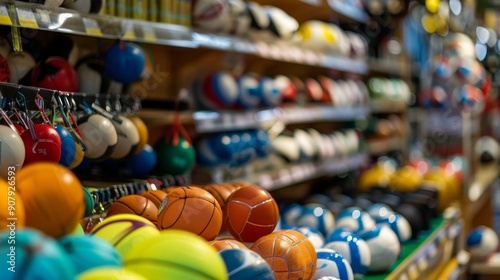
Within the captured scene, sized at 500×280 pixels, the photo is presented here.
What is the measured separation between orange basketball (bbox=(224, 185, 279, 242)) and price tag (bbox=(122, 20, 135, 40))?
0.79 m

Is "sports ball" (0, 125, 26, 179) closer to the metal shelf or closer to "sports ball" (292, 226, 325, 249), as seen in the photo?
the metal shelf

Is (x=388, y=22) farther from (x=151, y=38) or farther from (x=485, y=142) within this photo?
(x=151, y=38)

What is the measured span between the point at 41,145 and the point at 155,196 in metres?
0.43

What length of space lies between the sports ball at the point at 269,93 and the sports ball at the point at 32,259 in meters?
2.80

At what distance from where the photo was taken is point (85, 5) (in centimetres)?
240

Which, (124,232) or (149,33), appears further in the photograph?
(149,33)

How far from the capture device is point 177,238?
1.42 meters

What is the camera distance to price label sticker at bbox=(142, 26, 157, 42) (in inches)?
108

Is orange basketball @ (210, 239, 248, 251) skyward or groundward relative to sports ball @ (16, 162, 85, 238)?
groundward

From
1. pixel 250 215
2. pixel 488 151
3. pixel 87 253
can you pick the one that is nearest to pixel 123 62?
pixel 250 215

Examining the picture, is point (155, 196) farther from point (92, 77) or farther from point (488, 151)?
point (488, 151)

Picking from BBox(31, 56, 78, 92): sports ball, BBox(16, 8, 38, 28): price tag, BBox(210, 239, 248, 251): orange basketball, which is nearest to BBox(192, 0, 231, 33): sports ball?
BBox(31, 56, 78, 92): sports ball

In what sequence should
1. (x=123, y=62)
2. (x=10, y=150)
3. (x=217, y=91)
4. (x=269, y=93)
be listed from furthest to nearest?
(x=269, y=93), (x=217, y=91), (x=123, y=62), (x=10, y=150)

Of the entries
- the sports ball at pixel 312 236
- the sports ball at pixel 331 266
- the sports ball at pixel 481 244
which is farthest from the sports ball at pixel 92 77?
the sports ball at pixel 481 244
